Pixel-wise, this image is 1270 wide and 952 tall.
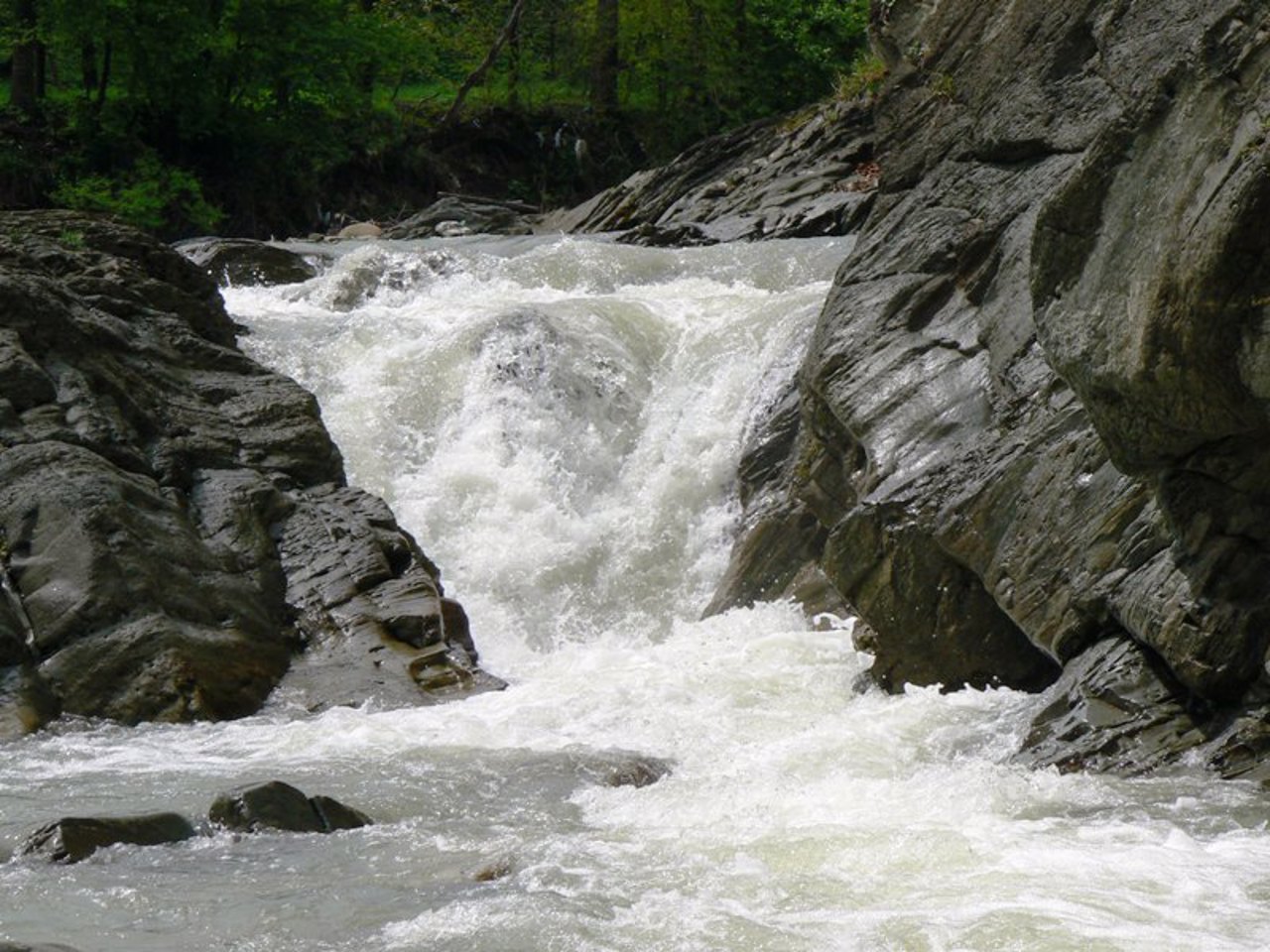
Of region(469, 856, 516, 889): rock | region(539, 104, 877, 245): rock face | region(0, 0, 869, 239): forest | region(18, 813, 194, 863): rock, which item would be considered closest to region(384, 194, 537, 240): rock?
region(539, 104, 877, 245): rock face

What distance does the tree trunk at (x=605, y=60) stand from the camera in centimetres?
3394

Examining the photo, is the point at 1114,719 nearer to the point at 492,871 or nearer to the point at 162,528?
the point at 492,871

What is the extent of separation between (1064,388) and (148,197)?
835 inches

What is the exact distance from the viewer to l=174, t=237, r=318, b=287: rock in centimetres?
2059

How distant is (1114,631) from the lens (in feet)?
25.8

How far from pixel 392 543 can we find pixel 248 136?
1923 cm

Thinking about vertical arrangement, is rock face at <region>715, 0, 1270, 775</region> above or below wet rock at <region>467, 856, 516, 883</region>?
above

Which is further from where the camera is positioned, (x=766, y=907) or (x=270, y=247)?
(x=270, y=247)

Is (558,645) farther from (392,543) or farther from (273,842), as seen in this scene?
(273,842)

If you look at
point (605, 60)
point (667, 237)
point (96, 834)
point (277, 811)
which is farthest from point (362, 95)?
point (96, 834)

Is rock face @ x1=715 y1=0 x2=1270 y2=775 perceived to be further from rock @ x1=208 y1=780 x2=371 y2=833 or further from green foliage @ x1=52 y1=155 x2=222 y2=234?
green foliage @ x1=52 y1=155 x2=222 y2=234

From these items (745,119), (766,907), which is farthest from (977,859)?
(745,119)

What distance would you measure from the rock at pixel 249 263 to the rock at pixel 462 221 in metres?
4.83

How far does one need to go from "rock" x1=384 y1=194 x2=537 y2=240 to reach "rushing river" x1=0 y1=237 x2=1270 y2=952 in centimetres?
816
